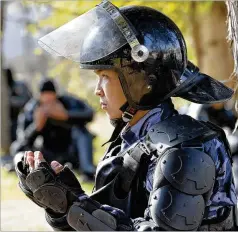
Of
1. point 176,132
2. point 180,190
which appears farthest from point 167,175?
point 176,132

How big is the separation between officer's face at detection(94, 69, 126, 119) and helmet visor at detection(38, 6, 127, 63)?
0.08m

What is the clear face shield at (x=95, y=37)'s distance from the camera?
10.2 feet

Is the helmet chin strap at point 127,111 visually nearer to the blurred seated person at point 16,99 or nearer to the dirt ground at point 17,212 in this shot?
the dirt ground at point 17,212

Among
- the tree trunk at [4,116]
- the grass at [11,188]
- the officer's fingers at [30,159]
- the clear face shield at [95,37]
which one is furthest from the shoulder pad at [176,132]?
the tree trunk at [4,116]

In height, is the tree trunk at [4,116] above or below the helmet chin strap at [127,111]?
below

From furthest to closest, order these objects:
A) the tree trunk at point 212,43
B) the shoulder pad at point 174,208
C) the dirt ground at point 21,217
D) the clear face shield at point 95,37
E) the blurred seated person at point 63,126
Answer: the tree trunk at point 212,43, the blurred seated person at point 63,126, the dirt ground at point 21,217, the clear face shield at point 95,37, the shoulder pad at point 174,208

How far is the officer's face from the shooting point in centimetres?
316

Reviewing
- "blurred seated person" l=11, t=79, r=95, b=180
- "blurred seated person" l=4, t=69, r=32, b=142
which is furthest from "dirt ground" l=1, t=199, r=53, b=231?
"blurred seated person" l=4, t=69, r=32, b=142

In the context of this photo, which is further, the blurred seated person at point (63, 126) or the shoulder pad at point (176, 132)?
the blurred seated person at point (63, 126)

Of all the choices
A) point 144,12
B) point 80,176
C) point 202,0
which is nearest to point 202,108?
point 202,0

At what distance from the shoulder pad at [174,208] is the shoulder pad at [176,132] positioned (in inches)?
7.5

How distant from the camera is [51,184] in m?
2.93

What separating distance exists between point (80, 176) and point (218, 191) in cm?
761

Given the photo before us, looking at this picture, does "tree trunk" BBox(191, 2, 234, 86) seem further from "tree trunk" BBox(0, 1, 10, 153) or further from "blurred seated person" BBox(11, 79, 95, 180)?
"tree trunk" BBox(0, 1, 10, 153)
